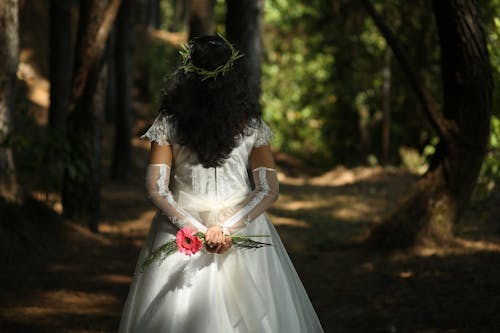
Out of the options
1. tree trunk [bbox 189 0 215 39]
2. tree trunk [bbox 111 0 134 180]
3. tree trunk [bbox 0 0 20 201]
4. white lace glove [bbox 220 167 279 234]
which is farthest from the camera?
tree trunk [bbox 111 0 134 180]

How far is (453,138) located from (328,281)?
2.07 m

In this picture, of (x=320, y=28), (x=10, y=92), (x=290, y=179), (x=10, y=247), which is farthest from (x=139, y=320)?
(x=320, y=28)

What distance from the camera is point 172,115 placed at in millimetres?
3869

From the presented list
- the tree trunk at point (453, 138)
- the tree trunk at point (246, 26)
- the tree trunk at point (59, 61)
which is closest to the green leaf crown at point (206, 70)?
the tree trunk at point (453, 138)

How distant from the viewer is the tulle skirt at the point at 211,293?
3.75 metres

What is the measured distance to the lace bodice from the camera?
3914mm

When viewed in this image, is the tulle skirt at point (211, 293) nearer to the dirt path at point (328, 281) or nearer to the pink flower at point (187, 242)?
the pink flower at point (187, 242)

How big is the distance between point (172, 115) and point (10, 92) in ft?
15.2

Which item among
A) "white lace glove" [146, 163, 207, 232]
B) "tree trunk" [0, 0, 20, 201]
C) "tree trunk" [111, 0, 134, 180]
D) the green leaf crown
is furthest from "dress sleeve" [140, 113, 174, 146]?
"tree trunk" [111, 0, 134, 180]

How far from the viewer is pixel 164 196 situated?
3.91m

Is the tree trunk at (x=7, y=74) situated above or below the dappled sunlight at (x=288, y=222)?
above

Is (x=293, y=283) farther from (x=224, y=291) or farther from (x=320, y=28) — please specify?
(x=320, y=28)

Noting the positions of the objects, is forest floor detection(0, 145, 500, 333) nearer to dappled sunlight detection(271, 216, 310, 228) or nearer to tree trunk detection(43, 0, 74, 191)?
dappled sunlight detection(271, 216, 310, 228)

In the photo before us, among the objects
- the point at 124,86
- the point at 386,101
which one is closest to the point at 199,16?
the point at 124,86
